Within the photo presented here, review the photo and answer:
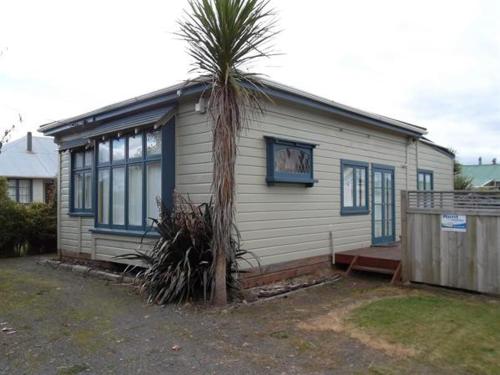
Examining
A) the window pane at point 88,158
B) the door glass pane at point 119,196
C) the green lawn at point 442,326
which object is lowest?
the green lawn at point 442,326

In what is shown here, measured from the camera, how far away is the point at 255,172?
6.83 meters

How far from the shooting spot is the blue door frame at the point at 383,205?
9.80 m

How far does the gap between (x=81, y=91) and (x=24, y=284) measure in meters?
9.17

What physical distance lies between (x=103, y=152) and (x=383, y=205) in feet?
21.4

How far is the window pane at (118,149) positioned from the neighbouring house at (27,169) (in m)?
15.0

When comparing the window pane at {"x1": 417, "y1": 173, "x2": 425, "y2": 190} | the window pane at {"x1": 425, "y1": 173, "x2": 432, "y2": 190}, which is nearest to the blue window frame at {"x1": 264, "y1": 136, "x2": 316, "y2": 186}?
the window pane at {"x1": 417, "y1": 173, "x2": 425, "y2": 190}

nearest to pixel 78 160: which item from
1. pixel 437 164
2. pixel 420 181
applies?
pixel 420 181

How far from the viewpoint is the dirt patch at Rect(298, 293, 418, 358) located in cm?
392

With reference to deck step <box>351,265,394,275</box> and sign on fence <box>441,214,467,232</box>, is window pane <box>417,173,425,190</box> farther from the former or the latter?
sign on fence <box>441,214,467,232</box>

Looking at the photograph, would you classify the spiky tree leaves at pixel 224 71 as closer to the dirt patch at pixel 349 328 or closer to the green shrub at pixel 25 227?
the dirt patch at pixel 349 328

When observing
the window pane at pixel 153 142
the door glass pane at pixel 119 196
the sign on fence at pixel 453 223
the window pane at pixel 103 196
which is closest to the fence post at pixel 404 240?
the sign on fence at pixel 453 223

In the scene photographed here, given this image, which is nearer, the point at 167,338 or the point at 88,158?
the point at 167,338

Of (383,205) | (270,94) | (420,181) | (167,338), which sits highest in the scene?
(270,94)

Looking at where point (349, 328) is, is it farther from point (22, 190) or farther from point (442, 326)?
point (22, 190)
